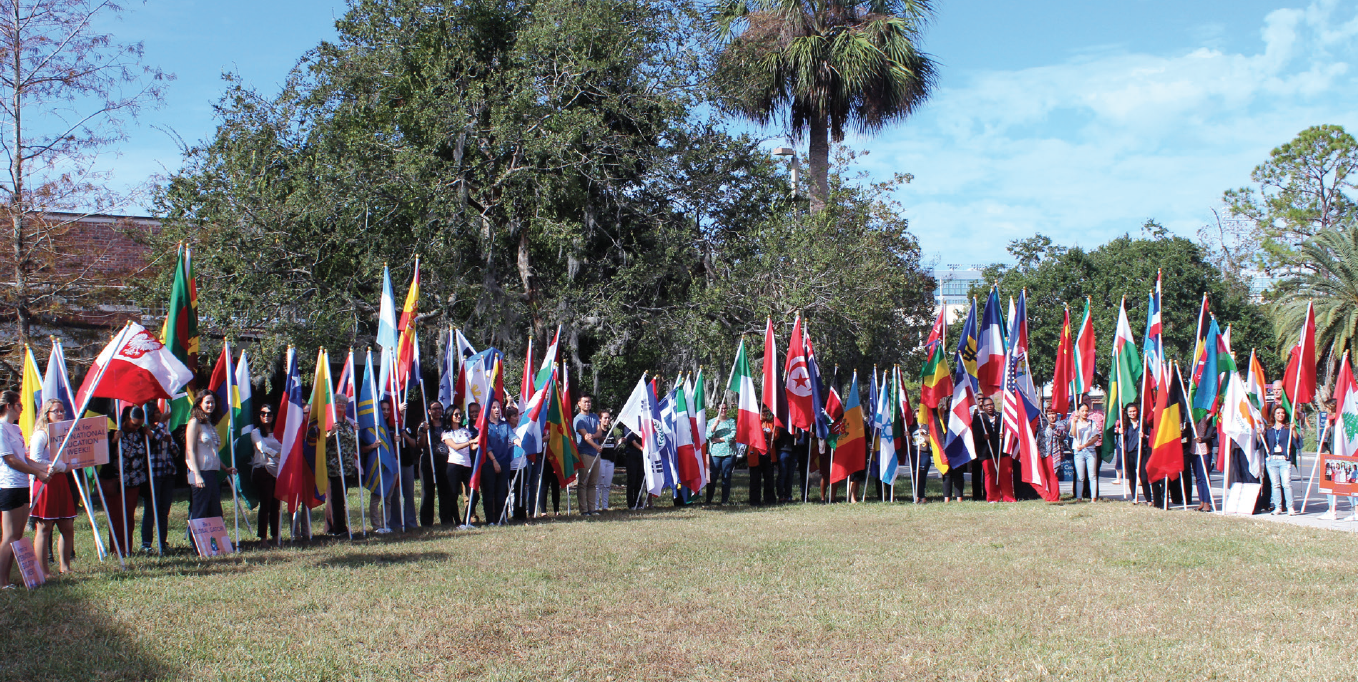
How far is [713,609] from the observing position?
24.8 ft

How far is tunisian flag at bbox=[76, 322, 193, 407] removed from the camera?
Answer: 885cm

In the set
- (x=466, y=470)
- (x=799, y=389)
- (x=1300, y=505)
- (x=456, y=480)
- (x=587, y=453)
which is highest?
(x=799, y=389)

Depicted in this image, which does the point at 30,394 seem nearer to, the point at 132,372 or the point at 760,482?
the point at 132,372

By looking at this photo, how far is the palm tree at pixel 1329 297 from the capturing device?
30.9 meters

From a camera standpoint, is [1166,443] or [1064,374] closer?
[1166,443]

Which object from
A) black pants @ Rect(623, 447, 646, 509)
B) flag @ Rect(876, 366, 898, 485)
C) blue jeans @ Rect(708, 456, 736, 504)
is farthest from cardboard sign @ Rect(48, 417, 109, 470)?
flag @ Rect(876, 366, 898, 485)

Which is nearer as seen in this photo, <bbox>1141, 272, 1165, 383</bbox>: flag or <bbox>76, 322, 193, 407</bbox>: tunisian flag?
<bbox>76, 322, 193, 407</bbox>: tunisian flag

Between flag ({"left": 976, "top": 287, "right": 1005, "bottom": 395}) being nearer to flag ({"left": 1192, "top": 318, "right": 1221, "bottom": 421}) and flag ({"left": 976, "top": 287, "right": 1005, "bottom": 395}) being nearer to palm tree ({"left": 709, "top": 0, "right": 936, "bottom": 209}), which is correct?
flag ({"left": 1192, "top": 318, "right": 1221, "bottom": 421})

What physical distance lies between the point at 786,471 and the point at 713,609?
8.84 meters

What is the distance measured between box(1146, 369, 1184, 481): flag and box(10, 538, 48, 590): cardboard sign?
13224 millimetres

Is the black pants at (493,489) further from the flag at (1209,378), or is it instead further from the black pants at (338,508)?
the flag at (1209,378)

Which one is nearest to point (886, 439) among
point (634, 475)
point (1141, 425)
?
point (1141, 425)

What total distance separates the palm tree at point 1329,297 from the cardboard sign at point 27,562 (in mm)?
33328

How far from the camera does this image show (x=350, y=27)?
1783 centimetres
